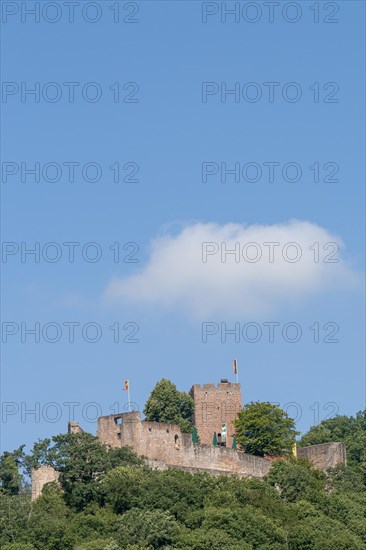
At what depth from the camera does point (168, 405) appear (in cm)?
9500

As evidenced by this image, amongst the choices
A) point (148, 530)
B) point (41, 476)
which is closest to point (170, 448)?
point (41, 476)

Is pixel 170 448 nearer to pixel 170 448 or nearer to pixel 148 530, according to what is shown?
pixel 170 448

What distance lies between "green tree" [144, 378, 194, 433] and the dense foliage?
1184cm

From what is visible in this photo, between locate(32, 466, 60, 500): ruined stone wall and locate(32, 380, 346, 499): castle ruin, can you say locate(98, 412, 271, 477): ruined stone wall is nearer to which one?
locate(32, 380, 346, 499): castle ruin

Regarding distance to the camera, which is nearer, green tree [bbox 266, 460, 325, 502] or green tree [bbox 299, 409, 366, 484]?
green tree [bbox 266, 460, 325, 502]

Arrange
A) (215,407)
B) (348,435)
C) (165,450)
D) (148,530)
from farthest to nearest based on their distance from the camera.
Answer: (348,435)
(215,407)
(165,450)
(148,530)

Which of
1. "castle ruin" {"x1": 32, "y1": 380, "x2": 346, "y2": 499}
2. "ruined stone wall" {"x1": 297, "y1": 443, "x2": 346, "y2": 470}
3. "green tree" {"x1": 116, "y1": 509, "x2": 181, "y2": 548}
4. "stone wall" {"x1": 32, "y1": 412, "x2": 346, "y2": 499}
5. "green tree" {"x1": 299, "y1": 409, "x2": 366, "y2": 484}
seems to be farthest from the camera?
"green tree" {"x1": 299, "y1": 409, "x2": 366, "y2": 484}

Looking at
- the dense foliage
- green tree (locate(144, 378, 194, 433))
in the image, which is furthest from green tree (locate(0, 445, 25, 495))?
green tree (locate(144, 378, 194, 433))

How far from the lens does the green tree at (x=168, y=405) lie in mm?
94375

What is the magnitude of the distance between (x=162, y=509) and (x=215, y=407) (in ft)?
65.7

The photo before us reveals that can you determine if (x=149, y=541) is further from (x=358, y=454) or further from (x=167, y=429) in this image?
(x=358, y=454)

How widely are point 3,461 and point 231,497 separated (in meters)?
12.7

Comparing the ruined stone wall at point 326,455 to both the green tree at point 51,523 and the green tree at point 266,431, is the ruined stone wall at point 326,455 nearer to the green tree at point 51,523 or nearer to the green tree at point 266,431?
the green tree at point 266,431

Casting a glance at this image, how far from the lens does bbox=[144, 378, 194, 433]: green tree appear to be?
94.4m
